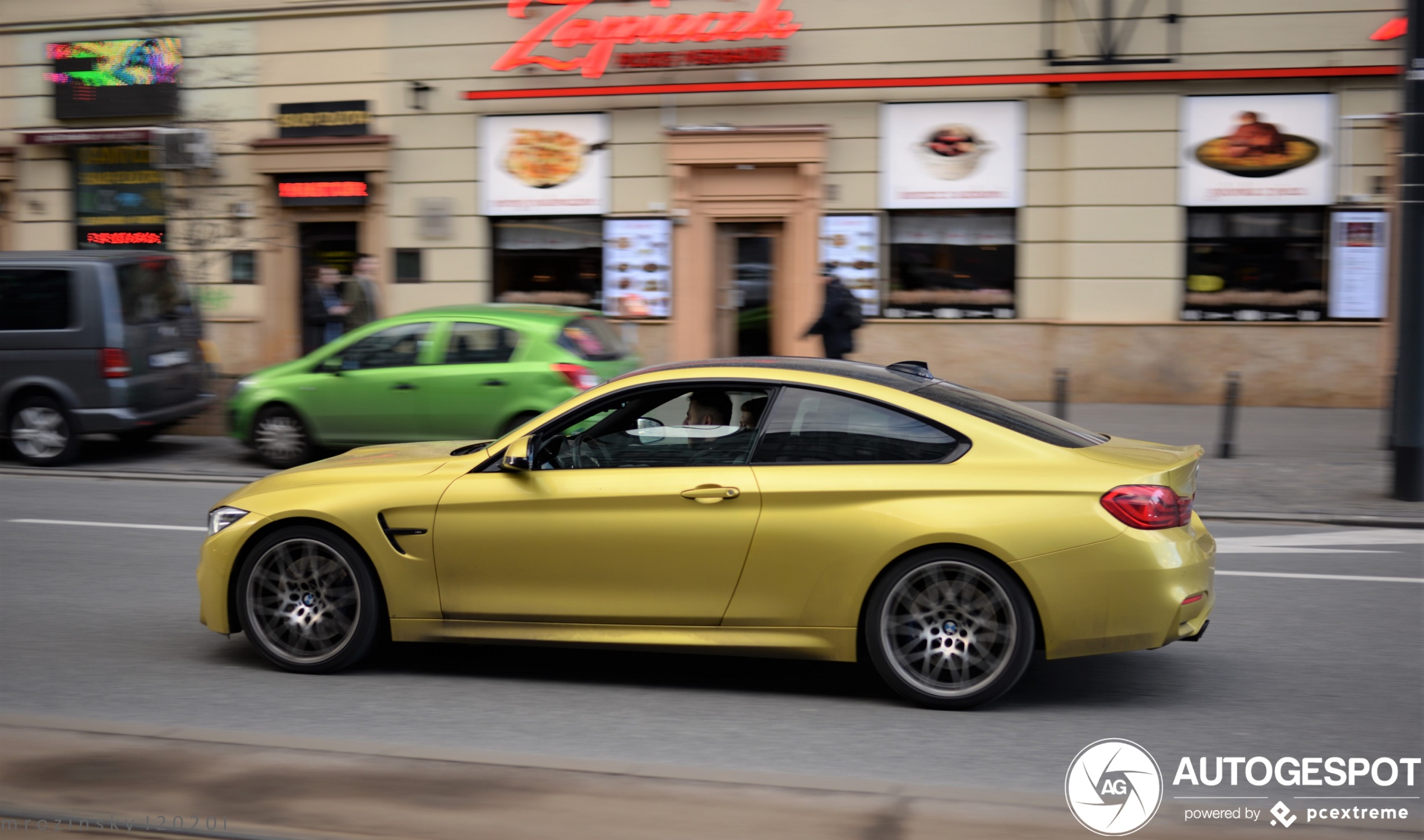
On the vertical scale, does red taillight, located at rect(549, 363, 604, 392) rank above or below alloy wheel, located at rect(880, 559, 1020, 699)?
above

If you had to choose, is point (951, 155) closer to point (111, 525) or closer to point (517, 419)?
point (517, 419)

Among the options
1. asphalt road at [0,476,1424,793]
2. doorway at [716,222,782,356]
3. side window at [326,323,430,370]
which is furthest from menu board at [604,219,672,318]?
asphalt road at [0,476,1424,793]

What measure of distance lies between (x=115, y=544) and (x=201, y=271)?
506 inches

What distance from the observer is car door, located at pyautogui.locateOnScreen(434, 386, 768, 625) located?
527cm

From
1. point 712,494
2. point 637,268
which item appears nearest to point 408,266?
point 637,268

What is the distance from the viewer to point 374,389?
12.2 meters

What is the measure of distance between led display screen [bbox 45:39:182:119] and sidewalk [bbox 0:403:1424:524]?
823cm

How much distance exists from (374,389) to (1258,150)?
11477 mm

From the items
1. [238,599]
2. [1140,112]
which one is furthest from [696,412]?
[1140,112]

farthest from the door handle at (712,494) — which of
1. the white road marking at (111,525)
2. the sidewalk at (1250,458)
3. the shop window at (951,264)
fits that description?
the shop window at (951,264)

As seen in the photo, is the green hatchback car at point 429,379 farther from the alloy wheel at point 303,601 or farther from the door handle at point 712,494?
the door handle at point 712,494

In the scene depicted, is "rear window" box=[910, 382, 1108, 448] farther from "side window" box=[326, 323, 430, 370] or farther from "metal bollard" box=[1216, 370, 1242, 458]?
"metal bollard" box=[1216, 370, 1242, 458]

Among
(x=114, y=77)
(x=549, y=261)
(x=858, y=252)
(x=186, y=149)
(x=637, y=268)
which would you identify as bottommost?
(x=637, y=268)

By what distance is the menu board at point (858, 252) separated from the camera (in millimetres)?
18125
